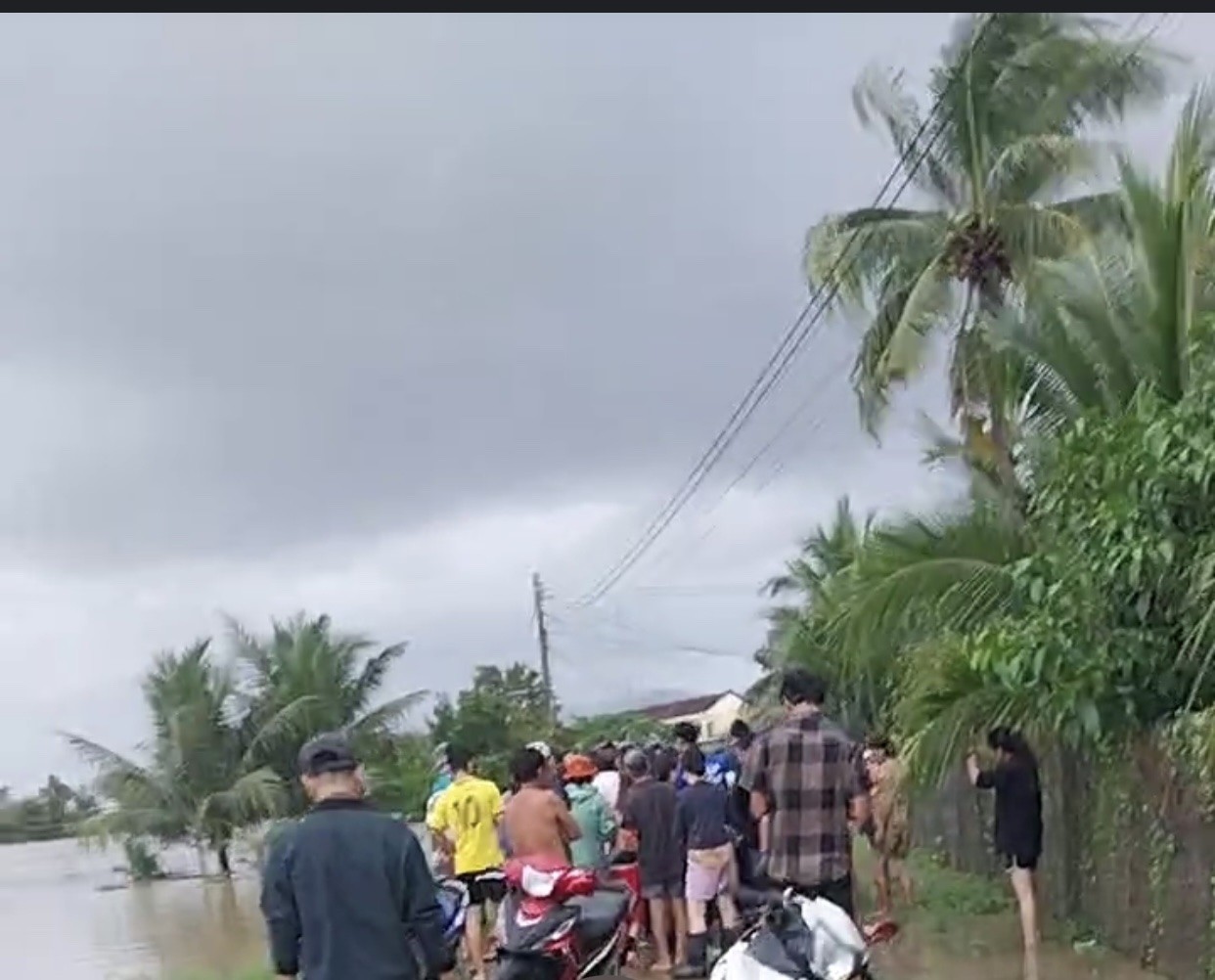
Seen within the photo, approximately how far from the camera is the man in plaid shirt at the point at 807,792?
8.09 meters

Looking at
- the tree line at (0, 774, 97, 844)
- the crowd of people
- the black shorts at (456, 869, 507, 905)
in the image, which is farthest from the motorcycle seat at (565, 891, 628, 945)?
the tree line at (0, 774, 97, 844)

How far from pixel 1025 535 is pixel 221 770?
24225 millimetres

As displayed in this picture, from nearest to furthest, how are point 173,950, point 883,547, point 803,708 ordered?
point 803,708
point 883,547
point 173,950

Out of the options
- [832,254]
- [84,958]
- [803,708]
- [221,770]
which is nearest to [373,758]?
[221,770]

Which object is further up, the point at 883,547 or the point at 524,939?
the point at 883,547

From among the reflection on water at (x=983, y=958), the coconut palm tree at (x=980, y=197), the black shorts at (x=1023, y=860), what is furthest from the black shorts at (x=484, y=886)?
the coconut palm tree at (x=980, y=197)

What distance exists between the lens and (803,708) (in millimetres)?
8094

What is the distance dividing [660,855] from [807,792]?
4.21 m

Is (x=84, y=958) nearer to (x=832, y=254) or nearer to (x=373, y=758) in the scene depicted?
(x=832, y=254)

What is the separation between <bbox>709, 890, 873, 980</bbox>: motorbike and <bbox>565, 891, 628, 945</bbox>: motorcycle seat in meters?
2.82

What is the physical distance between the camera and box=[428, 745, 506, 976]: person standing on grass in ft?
37.8

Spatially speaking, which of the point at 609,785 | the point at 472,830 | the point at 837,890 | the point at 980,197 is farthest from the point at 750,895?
the point at 980,197

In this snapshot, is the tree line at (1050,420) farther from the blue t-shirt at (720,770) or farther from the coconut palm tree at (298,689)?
the coconut palm tree at (298,689)

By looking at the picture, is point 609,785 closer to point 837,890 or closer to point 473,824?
point 473,824
